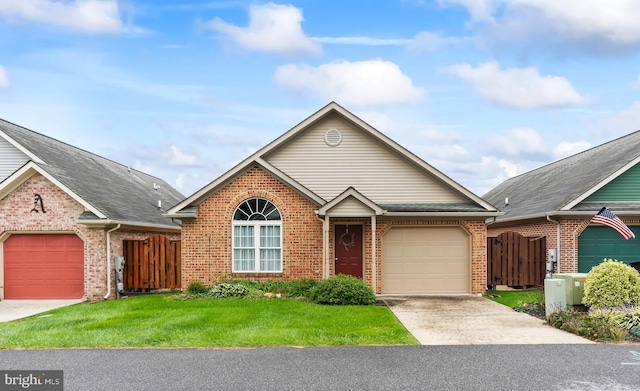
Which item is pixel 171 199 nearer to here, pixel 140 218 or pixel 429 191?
pixel 140 218

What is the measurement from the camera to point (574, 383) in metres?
7.58

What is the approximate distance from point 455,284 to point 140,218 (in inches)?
479

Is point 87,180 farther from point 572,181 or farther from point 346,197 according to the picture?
point 572,181

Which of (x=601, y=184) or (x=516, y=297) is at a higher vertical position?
(x=601, y=184)

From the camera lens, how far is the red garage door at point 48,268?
17.9 meters

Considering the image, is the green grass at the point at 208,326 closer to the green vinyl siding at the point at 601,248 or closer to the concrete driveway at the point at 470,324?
the concrete driveway at the point at 470,324

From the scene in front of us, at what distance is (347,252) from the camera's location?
60.8 ft

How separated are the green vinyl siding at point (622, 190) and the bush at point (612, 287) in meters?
7.25

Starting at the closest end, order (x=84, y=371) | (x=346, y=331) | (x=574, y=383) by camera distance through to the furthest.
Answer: (x=574, y=383), (x=84, y=371), (x=346, y=331)

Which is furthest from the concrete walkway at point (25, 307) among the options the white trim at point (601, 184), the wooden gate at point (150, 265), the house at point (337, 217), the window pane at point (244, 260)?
the white trim at point (601, 184)

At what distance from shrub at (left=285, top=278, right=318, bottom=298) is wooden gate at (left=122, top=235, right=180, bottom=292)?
469 cm

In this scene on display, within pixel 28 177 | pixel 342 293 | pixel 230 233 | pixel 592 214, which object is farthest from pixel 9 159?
pixel 592 214

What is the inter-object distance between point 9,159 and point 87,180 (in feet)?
9.01

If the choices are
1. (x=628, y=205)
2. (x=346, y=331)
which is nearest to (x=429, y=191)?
(x=628, y=205)
